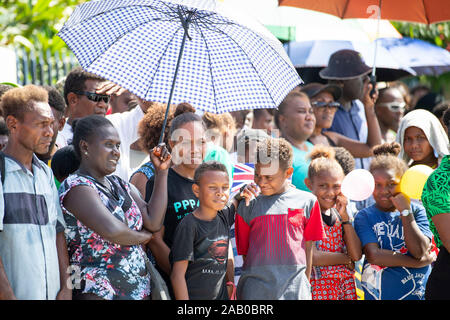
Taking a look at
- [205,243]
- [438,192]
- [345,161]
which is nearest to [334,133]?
[345,161]

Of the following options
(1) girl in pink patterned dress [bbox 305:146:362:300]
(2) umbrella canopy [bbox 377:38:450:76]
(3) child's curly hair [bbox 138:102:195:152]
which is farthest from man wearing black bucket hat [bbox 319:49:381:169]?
(3) child's curly hair [bbox 138:102:195:152]

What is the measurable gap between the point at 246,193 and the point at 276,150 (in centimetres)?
39

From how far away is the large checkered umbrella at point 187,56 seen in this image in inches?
168

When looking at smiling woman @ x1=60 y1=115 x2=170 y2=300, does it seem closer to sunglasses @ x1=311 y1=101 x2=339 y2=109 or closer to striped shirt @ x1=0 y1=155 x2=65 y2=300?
striped shirt @ x1=0 y1=155 x2=65 y2=300

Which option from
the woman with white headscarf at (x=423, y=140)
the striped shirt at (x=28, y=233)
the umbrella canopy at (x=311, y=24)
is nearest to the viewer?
the striped shirt at (x=28, y=233)

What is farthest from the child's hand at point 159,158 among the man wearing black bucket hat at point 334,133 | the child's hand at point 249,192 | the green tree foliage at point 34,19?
the green tree foliage at point 34,19

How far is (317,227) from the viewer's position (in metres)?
4.15

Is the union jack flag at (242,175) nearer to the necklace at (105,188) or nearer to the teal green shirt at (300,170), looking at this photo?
the teal green shirt at (300,170)

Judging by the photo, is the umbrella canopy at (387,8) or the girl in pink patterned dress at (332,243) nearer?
the girl in pink patterned dress at (332,243)

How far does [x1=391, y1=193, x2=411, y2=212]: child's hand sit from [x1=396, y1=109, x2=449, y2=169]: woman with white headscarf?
1.18 metres

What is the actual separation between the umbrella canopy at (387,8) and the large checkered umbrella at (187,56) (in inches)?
93.3

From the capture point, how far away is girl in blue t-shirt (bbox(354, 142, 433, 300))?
15.6 ft

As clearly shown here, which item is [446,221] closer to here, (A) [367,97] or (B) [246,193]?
(B) [246,193]

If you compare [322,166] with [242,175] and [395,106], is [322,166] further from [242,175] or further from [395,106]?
[395,106]
